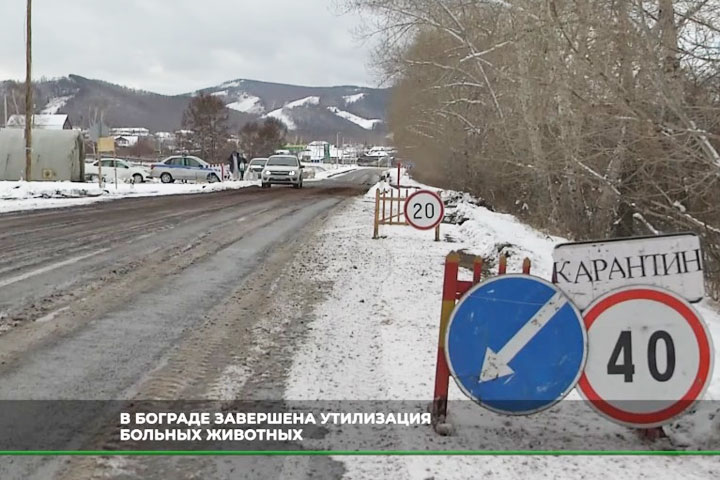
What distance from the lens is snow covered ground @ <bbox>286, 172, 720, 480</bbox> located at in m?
3.59

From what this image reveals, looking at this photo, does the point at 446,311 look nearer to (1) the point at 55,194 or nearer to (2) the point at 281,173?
(1) the point at 55,194

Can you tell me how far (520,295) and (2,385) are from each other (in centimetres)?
361

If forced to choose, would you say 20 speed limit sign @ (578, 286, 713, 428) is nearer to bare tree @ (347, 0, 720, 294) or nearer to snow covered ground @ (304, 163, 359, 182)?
bare tree @ (347, 0, 720, 294)

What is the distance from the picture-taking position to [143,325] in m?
6.39

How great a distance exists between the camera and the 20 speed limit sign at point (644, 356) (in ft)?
12.1

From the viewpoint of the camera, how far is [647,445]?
12.7 ft

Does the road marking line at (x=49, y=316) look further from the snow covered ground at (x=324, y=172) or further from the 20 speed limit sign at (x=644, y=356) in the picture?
the snow covered ground at (x=324, y=172)

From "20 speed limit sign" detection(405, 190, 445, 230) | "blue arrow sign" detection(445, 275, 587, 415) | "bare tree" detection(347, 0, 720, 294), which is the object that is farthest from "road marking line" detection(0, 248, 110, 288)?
"bare tree" detection(347, 0, 720, 294)

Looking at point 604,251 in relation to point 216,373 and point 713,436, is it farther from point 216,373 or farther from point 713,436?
point 216,373

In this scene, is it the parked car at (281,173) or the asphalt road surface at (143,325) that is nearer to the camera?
the asphalt road surface at (143,325)

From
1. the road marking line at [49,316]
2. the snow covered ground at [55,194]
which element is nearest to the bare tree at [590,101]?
the road marking line at [49,316]

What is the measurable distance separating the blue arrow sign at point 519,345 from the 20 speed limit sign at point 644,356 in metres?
0.13

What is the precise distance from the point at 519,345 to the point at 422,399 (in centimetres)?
102

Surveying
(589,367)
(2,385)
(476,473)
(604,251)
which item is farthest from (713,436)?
(2,385)
